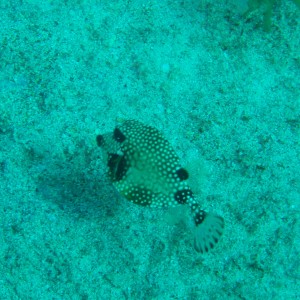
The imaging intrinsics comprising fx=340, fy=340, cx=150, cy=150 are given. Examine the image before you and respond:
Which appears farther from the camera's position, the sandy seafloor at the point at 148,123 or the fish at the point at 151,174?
the sandy seafloor at the point at 148,123

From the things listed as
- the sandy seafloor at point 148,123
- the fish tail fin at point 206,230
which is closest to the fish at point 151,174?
the fish tail fin at point 206,230

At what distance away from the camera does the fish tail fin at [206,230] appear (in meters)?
2.76

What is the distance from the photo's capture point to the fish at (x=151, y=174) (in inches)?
105

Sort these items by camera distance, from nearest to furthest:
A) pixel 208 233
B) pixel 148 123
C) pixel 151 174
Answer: pixel 151 174 → pixel 208 233 → pixel 148 123

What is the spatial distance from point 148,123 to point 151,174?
3.00ft

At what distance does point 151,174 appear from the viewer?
2672 millimetres

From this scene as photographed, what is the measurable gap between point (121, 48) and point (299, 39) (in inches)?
77.0

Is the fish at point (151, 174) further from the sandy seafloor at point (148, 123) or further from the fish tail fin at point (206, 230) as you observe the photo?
the sandy seafloor at point (148, 123)

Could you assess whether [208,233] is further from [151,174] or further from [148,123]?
[148,123]

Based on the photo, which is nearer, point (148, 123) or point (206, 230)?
point (206, 230)

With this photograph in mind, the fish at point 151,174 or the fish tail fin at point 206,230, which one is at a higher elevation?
the fish at point 151,174

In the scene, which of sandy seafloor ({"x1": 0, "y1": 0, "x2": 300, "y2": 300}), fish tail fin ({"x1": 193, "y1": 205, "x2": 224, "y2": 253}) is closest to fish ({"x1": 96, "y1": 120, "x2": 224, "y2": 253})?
fish tail fin ({"x1": 193, "y1": 205, "x2": 224, "y2": 253})

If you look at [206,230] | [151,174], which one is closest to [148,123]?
Result: [151,174]

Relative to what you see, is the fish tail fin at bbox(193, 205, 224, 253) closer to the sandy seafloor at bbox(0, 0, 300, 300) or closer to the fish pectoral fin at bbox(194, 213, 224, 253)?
the fish pectoral fin at bbox(194, 213, 224, 253)
